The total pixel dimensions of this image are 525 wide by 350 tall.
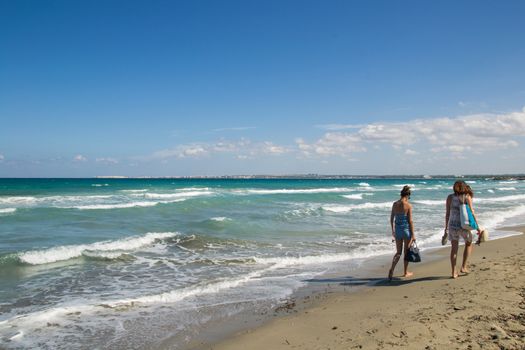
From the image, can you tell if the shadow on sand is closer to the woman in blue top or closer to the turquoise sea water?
the woman in blue top

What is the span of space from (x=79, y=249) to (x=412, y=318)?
9483 millimetres

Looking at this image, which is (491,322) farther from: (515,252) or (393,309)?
(515,252)

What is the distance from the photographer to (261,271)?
927 centimetres

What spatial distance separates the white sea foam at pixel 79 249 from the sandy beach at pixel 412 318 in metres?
7.10

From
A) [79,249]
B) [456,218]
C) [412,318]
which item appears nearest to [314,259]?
[456,218]

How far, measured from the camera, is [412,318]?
5191 mm

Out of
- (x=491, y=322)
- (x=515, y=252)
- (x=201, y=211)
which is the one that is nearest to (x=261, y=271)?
(x=491, y=322)

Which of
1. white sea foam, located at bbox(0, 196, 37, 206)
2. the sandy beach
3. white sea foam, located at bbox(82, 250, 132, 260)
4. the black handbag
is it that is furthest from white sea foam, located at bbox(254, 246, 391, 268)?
white sea foam, located at bbox(0, 196, 37, 206)

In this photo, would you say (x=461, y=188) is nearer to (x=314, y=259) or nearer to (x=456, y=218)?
(x=456, y=218)

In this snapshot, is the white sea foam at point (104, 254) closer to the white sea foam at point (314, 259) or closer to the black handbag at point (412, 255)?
the white sea foam at point (314, 259)

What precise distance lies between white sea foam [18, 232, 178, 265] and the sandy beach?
710 centimetres

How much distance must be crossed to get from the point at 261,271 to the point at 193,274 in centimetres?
153

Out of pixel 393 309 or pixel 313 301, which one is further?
pixel 313 301

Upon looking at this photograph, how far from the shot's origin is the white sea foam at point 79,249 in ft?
34.1
